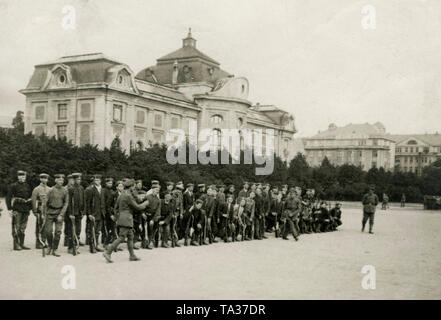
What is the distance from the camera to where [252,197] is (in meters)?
16.1

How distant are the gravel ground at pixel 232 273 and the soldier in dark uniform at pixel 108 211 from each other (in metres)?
0.68

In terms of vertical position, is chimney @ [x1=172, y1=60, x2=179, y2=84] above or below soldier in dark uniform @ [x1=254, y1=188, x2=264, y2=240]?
above

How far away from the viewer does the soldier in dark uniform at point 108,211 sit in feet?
40.1

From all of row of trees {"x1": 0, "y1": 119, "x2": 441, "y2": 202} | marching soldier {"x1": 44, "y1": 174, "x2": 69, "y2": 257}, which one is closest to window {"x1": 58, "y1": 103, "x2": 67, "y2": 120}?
row of trees {"x1": 0, "y1": 119, "x2": 441, "y2": 202}

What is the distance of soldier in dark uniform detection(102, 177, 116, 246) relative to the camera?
12.2m

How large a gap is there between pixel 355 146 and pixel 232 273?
279 ft

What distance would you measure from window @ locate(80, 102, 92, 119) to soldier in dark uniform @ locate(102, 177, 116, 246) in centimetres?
2975

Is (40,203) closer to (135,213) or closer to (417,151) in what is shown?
(135,213)

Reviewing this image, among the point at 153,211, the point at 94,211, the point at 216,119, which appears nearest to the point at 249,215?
the point at 153,211

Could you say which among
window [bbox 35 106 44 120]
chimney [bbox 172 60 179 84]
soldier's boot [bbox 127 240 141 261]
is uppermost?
chimney [bbox 172 60 179 84]

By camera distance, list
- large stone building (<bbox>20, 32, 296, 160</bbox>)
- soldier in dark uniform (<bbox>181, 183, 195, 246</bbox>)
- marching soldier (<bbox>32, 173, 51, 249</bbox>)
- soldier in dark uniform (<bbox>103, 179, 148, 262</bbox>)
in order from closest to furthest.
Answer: soldier in dark uniform (<bbox>103, 179, 148, 262</bbox>) < marching soldier (<bbox>32, 173, 51, 249</bbox>) < soldier in dark uniform (<bbox>181, 183, 195, 246</bbox>) < large stone building (<bbox>20, 32, 296, 160</bbox>)

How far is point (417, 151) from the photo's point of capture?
6119 centimetres

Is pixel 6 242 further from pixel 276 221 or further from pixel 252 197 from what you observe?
pixel 276 221

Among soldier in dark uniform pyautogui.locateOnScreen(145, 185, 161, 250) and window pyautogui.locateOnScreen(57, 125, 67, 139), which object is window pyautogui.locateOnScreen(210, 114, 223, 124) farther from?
soldier in dark uniform pyautogui.locateOnScreen(145, 185, 161, 250)
